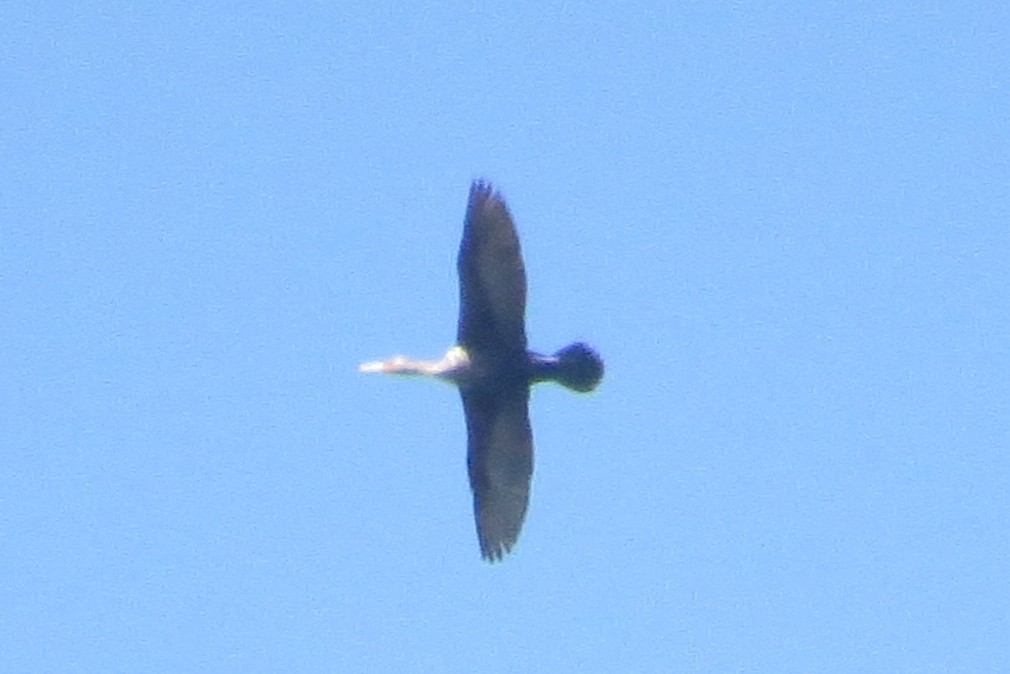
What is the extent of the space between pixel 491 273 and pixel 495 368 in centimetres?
98

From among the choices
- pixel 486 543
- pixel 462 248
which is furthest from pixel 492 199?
pixel 486 543

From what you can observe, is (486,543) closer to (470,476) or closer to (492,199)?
(470,476)

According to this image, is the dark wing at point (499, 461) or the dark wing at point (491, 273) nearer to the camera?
the dark wing at point (491, 273)

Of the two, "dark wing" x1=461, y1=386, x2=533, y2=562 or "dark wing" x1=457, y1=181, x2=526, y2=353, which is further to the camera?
"dark wing" x1=461, y1=386, x2=533, y2=562

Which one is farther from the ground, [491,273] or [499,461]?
[491,273]

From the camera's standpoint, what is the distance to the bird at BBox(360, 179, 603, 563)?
134 feet

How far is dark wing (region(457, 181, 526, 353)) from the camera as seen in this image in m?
40.8

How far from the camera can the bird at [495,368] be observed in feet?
134

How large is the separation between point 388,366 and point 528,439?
1554 mm

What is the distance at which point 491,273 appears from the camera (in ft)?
134

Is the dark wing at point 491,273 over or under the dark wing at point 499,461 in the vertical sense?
over

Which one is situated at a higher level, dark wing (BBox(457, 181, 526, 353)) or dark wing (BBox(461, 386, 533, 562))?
dark wing (BBox(457, 181, 526, 353))

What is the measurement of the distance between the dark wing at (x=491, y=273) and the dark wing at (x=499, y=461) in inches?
31.1

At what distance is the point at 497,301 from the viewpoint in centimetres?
4088
